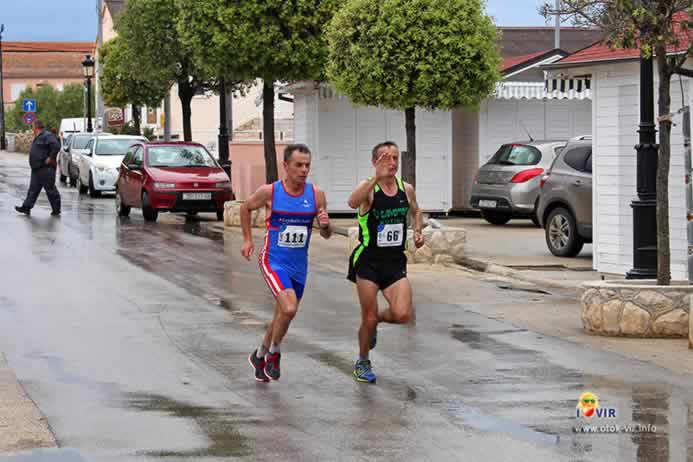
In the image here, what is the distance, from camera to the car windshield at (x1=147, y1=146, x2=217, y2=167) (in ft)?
87.0

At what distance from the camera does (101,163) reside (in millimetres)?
34156

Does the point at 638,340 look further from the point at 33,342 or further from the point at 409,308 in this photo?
the point at 33,342

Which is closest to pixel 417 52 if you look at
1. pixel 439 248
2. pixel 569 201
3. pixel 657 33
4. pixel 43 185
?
pixel 439 248

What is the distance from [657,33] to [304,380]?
4387mm

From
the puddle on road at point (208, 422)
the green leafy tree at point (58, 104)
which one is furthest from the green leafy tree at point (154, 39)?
the green leafy tree at point (58, 104)

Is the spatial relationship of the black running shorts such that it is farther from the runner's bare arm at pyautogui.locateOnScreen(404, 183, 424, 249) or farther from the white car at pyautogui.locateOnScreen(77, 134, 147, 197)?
the white car at pyautogui.locateOnScreen(77, 134, 147, 197)

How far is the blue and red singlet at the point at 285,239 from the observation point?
31.5 ft

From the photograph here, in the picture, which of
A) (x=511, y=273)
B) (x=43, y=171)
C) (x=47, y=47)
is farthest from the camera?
(x=47, y=47)

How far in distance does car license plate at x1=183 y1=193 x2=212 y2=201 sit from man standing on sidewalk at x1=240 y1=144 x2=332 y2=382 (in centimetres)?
1575

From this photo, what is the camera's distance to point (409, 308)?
9.53 meters

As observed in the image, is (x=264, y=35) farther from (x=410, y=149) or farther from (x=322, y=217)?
(x=322, y=217)

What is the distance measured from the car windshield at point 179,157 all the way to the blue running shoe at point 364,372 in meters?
17.3

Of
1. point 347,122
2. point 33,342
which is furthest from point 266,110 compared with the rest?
point 33,342

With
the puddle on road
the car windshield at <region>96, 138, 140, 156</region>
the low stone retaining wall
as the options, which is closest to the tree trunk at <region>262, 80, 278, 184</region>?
the car windshield at <region>96, 138, 140, 156</region>
